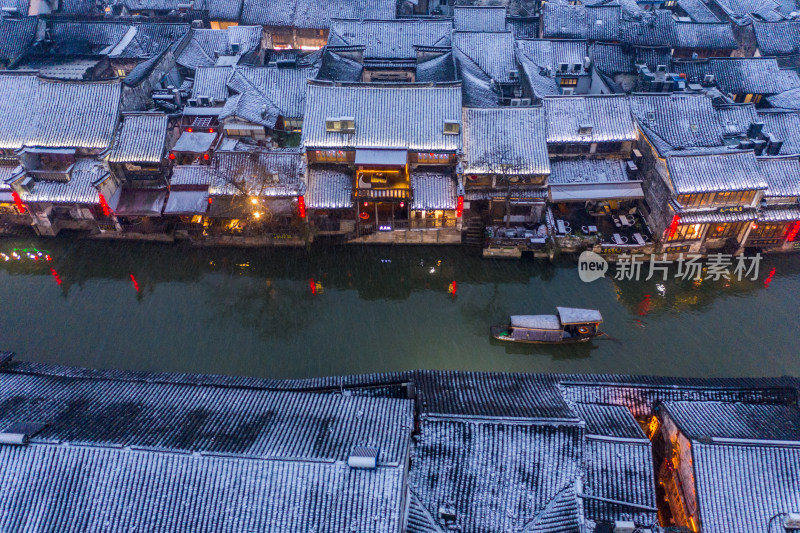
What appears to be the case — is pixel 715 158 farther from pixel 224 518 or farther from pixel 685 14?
pixel 685 14

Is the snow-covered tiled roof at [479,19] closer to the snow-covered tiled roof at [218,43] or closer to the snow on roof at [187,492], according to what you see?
the snow-covered tiled roof at [218,43]

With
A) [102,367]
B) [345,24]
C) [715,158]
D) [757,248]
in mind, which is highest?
[345,24]

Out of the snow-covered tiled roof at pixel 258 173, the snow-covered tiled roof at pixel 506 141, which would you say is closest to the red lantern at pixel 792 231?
the snow-covered tiled roof at pixel 506 141

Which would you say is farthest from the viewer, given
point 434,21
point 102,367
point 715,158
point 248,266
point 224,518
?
point 434,21

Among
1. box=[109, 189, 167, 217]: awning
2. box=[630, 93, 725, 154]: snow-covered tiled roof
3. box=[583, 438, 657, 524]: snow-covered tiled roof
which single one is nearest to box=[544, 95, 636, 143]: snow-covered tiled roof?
box=[630, 93, 725, 154]: snow-covered tiled roof

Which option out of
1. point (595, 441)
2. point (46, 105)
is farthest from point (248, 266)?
point (595, 441)

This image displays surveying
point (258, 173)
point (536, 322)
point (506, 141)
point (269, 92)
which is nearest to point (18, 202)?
point (258, 173)

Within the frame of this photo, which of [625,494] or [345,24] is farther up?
[345,24]
